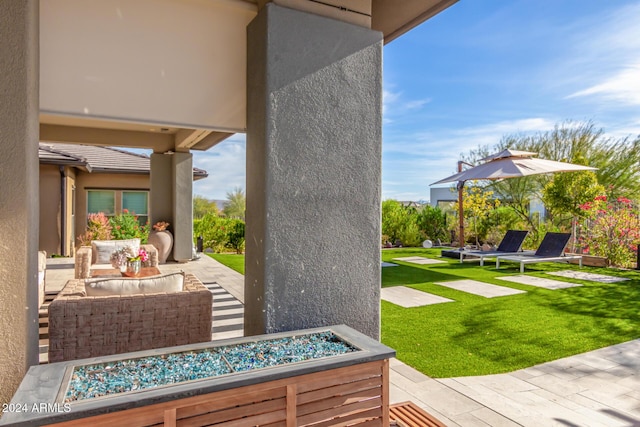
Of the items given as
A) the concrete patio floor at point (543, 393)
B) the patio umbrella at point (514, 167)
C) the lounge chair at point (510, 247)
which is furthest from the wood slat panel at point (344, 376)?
the lounge chair at point (510, 247)

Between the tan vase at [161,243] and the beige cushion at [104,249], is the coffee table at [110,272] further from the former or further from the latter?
the tan vase at [161,243]

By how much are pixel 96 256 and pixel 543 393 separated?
8198 mm

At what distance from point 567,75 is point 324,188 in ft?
60.7

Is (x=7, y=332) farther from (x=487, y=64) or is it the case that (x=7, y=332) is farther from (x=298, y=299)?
(x=487, y=64)

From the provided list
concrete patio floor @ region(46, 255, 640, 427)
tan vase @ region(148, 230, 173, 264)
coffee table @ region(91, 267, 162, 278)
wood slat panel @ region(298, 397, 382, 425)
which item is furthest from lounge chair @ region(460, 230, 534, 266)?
wood slat panel @ region(298, 397, 382, 425)

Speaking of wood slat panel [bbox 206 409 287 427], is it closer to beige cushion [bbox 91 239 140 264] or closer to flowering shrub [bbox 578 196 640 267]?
beige cushion [bbox 91 239 140 264]

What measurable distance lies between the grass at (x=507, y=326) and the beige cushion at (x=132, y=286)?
2.66 m

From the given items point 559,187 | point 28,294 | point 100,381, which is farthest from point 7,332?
point 559,187

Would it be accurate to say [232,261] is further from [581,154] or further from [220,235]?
[581,154]

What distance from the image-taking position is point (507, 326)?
565cm

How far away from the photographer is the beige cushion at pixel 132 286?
3869 millimetres

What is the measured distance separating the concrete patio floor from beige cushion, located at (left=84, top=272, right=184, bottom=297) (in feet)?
7.97

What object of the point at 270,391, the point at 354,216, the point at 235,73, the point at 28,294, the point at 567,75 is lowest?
the point at 270,391

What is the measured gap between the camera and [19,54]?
2.53 meters
